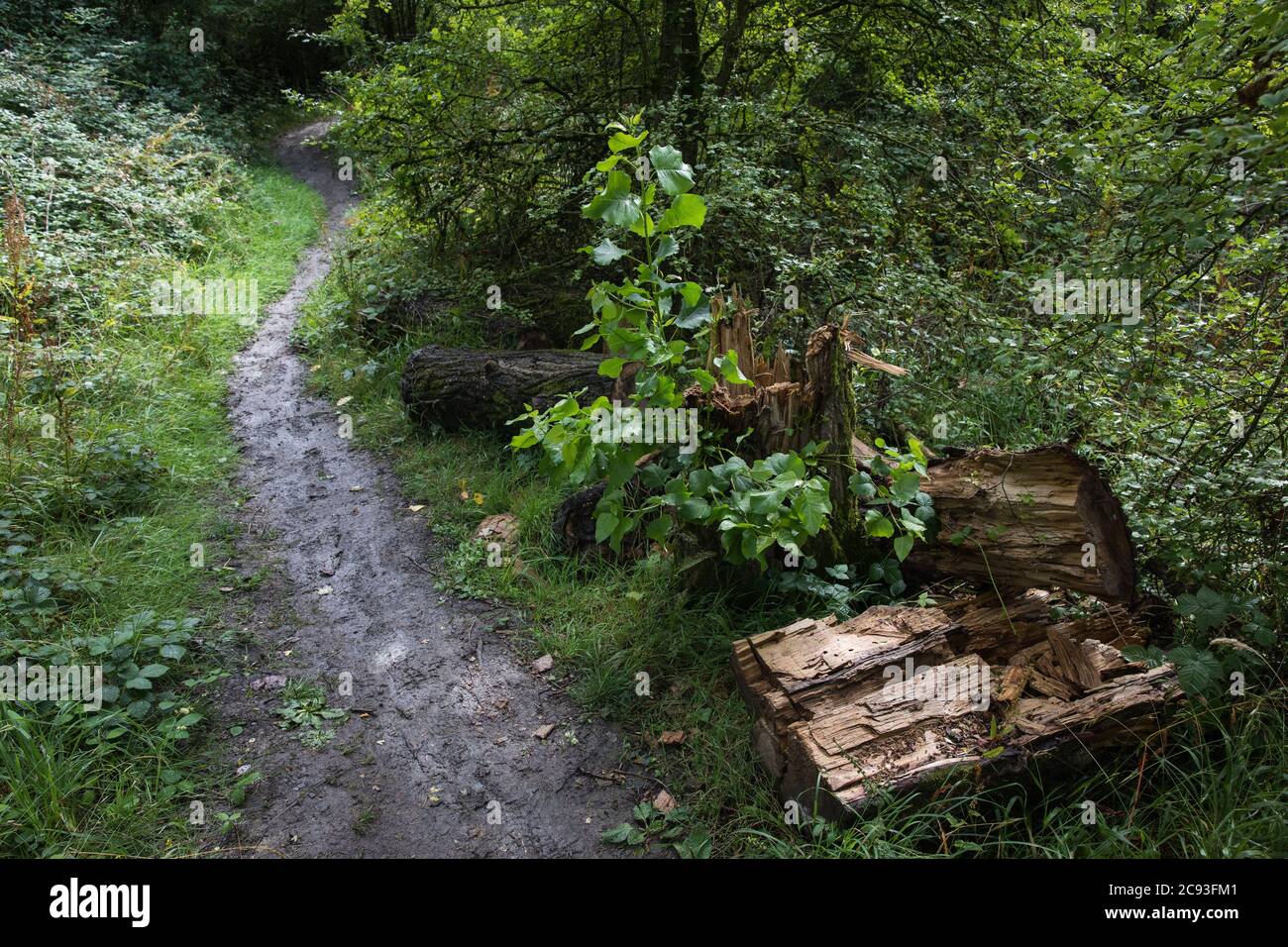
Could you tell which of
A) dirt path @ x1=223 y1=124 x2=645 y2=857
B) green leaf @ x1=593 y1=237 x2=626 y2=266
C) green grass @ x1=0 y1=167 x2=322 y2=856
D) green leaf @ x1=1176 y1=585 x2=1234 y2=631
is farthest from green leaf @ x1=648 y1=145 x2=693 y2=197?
green grass @ x1=0 y1=167 x2=322 y2=856

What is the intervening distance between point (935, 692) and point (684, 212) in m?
2.18

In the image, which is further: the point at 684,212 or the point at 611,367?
the point at 611,367

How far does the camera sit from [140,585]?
436cm

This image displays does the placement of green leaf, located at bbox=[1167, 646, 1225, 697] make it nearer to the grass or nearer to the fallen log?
the grass

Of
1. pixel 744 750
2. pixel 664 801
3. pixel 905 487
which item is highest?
pixel 905 487

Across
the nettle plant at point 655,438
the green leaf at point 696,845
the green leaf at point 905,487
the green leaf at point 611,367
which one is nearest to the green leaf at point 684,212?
the nettle plant at point 655,438

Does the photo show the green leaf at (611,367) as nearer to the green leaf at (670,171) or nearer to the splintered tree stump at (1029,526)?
the green leaf at (670,171)

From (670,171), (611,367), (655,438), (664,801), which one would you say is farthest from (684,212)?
(664,801)

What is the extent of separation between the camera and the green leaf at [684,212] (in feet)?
10.8

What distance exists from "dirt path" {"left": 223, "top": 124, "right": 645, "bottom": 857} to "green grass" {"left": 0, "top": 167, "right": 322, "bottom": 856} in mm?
224

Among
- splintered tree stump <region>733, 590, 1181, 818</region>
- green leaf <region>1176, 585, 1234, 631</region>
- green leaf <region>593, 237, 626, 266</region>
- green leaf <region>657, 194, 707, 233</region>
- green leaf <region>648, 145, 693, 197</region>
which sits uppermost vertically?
green leaf <region>648, 145, 693, 197</region>

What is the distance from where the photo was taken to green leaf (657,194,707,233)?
3.28 m

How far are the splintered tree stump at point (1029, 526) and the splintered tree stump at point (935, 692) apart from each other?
0.16m

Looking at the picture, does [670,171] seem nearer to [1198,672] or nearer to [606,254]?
[606,254]
